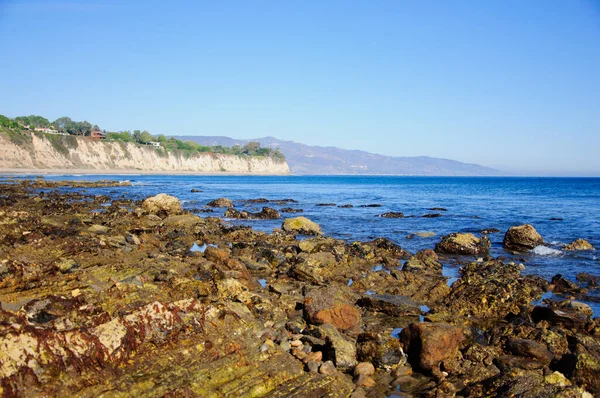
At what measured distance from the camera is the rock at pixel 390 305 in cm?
1006

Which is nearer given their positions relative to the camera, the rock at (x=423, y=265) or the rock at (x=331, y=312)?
the rock at (x=331, y=312)

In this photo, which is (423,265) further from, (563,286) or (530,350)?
(530,350)

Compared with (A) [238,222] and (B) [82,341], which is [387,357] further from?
(A) [238,222]

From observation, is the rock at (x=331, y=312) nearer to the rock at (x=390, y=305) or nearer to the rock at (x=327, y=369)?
the rock at (x=390, y=305)

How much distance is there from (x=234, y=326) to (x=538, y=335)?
604 cm

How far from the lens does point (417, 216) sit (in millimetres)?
33188

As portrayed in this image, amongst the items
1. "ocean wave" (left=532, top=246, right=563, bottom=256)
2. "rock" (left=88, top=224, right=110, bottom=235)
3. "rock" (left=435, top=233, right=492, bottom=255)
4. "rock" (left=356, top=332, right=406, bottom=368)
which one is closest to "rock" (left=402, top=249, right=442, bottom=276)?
"rock" (left=435, top=233, right=492, bottom=255)

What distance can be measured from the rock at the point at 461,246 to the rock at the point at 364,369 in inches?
490

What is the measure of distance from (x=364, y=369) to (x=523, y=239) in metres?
16.0

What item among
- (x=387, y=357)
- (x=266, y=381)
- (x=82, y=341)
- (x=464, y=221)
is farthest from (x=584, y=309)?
(x=464, y=221)

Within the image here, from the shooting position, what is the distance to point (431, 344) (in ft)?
24.2

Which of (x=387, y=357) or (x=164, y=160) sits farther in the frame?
(x=164, y=160)

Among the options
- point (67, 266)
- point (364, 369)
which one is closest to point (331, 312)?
point (364, 369)

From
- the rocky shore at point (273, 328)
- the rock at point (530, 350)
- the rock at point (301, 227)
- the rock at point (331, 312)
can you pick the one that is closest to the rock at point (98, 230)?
the rocky shore at point (273, 328)
